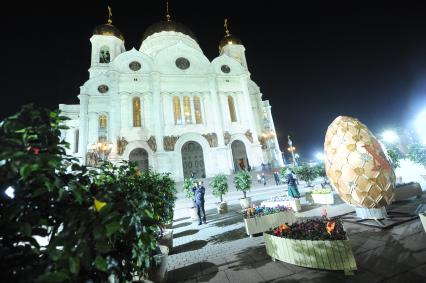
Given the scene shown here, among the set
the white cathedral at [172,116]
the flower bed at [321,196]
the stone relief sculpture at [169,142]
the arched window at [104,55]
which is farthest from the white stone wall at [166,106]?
the flower bed at [321,196]

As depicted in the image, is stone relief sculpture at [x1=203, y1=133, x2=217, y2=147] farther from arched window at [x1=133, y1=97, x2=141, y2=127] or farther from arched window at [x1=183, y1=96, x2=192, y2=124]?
arched window at [x1=133, y1=97, x2=141, y2=127]

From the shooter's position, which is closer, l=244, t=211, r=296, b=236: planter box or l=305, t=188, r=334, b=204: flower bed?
l=244, t=211, r=296, b=236: planter box

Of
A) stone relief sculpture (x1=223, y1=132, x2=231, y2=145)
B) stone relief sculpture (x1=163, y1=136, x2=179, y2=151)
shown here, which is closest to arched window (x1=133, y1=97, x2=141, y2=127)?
stone relief sculpture (x1=163, y1=136, x2=179, y2=151)

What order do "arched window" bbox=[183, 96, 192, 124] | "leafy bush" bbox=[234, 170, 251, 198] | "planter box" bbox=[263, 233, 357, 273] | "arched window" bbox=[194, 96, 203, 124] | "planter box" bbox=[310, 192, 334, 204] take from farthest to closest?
"arched window" bbox=[194, 96, 203, 124], "arched window" bbox=[183, 96, 192, 124], "leafy bush" bbox=[234, 170, 251, 198], "planter box" bbox=[310, 192, 334, 204], "planter box" bbox=[263, 233, 357, 273]

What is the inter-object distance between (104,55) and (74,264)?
42.2 m

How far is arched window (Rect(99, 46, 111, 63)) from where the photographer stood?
36044 millimetres

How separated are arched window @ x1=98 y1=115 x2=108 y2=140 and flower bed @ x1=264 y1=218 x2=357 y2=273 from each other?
28.1m

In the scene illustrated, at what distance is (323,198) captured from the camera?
10.9 meters

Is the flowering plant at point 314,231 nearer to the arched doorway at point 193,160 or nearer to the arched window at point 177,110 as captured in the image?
the arched doorway at point 193,160

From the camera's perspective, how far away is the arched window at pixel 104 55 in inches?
1419

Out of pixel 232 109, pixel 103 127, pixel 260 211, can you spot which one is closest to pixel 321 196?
pixel 260 211

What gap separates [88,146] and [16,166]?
29.2m

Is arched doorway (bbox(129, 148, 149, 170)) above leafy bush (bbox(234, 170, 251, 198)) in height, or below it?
above

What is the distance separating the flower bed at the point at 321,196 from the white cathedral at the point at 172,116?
16.1 m
